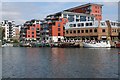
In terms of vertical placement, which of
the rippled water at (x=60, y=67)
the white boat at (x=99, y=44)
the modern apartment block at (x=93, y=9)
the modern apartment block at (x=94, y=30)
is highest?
the modern apartment block at (x=93, y=9)

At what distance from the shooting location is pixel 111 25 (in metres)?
109

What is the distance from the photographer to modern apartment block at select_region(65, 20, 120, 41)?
354ft

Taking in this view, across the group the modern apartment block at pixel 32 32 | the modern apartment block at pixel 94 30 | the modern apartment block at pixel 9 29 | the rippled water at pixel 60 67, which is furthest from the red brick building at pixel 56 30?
the rippled water at pixel 60 67

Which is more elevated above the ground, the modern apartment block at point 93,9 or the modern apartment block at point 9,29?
the modern apartment block at point 93,9

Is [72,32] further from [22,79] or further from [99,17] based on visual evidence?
[22,79]

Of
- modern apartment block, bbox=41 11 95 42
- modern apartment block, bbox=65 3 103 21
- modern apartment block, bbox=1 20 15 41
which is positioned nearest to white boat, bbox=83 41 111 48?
modern apartment block, bbox=41 11 95 42

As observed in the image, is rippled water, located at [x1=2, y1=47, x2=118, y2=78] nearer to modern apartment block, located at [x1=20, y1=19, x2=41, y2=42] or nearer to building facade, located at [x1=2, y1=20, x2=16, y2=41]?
modern apartment block, located at [x1=20, y1=19, x2=41, y2=42]

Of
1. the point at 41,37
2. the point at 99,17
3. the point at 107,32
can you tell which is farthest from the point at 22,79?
the point at 99,17

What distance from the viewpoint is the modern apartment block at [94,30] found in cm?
10775

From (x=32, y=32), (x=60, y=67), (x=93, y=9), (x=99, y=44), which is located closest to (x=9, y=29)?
(x=32, y=32)

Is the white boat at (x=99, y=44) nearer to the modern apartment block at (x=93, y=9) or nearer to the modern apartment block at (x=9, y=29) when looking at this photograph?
the modern apartment block at (x=93, y=9)

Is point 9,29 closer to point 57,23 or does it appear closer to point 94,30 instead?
point 57,23

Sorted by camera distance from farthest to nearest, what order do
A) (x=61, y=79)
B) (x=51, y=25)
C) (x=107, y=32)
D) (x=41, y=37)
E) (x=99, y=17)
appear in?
1. (x=99, y=17)
2. (x=41, y=37)
3. (x=51, y=25)
4. (x=107, y=32)
5. (x=61, y=79)

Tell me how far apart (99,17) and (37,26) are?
3495 centimetres
